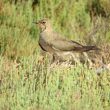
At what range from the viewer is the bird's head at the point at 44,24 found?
1235 cm

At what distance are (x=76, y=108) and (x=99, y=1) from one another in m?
6.52

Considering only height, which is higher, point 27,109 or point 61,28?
point 61,28

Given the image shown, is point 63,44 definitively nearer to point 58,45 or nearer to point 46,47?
point 58,45

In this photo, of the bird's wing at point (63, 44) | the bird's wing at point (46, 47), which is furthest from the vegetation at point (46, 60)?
the bird's wing at point (63, 44)

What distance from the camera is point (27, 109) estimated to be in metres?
8.41

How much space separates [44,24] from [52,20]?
1365mm

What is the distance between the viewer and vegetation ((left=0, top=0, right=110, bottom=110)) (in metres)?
8.88

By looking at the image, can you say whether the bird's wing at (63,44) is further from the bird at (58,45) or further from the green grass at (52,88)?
the green grass at (52,88)

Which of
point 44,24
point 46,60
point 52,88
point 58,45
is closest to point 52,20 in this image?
point 44,24

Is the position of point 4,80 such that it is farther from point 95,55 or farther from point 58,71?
point 95,55

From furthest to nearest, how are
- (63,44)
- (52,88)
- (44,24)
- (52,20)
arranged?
(52,20) → (44,24) → (63,44) → (52,88)

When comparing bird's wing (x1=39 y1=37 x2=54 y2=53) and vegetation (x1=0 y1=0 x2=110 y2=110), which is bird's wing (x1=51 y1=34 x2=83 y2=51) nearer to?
bird's wing (x1=39 y1=37 x2=54 y2=53)

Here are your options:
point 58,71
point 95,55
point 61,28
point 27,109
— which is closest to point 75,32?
point 61,28

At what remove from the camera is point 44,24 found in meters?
12.5
